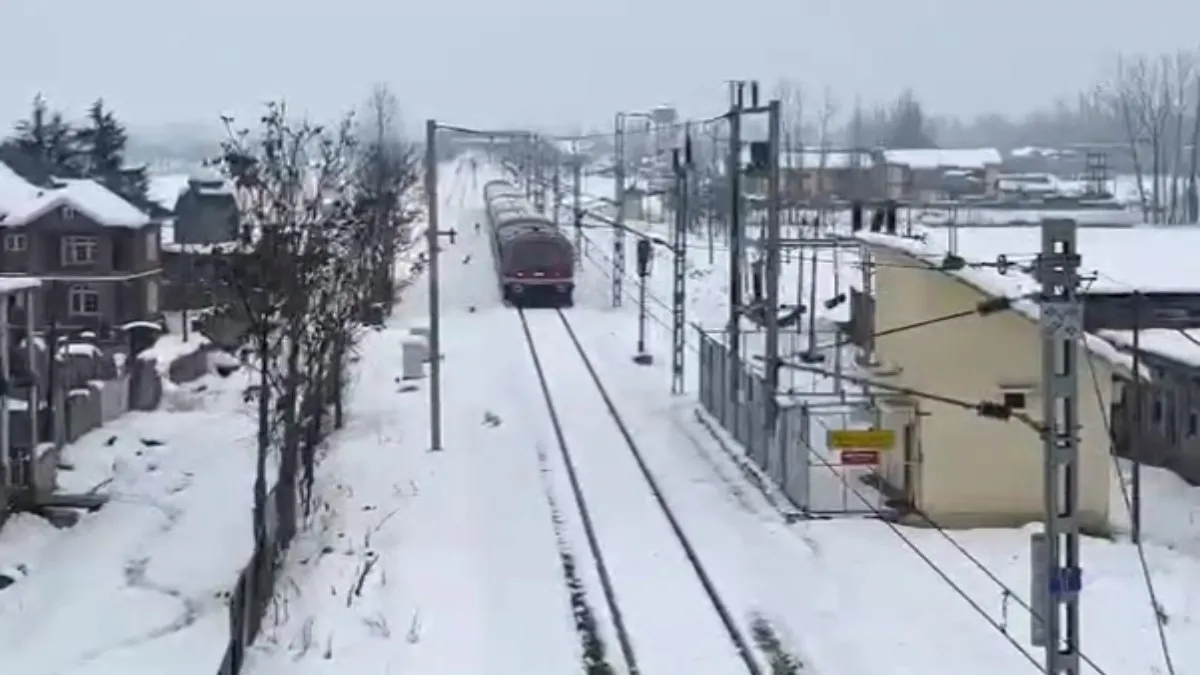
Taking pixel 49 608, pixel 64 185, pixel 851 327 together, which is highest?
pixel 64 185

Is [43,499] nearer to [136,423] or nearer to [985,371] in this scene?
[136,423]

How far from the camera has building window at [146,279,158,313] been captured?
117 feet

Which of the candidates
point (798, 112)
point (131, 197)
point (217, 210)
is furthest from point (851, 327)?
point (798, 112)

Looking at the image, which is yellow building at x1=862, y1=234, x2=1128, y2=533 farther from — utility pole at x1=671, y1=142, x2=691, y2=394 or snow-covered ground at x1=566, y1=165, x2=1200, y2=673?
utility pole at x1=671, y1=142, x2=691, y2=394

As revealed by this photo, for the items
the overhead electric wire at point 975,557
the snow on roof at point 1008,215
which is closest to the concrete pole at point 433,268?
the overhead electric wire at point 975,557

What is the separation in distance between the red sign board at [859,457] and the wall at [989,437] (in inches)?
18.3

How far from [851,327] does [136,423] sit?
408 inches

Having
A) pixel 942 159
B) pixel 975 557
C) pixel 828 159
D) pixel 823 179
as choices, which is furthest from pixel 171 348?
pixel 828 159

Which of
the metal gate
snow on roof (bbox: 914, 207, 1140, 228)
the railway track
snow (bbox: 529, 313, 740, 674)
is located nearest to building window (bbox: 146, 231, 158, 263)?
the railway track

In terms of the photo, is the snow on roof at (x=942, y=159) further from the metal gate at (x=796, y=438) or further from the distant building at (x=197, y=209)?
the metal gate at (x=796, y=438)

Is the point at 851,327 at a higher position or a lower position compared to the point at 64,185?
lower

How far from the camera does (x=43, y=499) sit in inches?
781

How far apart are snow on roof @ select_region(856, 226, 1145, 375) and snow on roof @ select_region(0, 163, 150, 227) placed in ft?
58.7

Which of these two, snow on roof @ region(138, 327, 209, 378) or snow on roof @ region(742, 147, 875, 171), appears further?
snow on roof @ region(742, 147, 875, 171)
